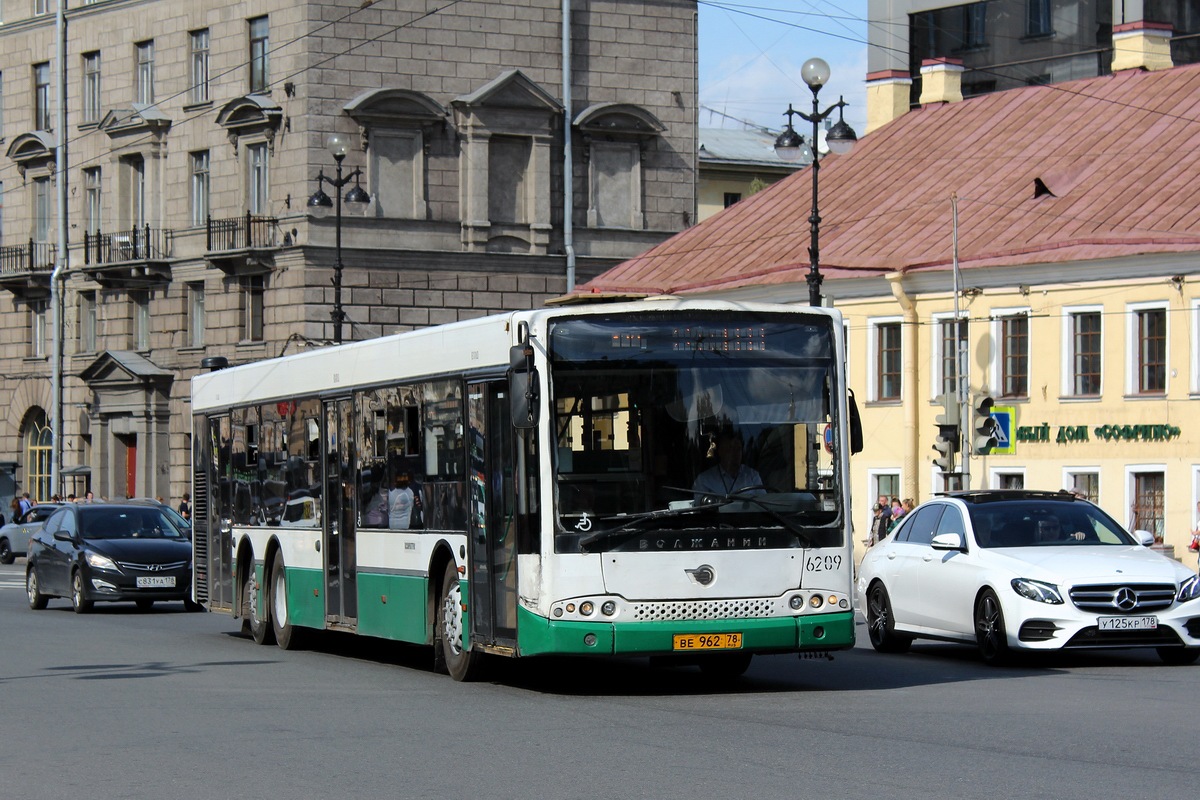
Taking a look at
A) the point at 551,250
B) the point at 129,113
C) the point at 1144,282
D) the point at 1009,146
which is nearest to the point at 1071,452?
the point at 1144,282

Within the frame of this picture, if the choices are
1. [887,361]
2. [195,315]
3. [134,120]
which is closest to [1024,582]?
[887,361]

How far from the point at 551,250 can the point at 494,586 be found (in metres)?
42.6

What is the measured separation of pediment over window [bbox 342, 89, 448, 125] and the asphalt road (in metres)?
36.6

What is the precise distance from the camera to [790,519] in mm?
15570

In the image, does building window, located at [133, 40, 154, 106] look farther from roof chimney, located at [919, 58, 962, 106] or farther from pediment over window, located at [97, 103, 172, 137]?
roof chimney, located at [919, 58, 962, 106]

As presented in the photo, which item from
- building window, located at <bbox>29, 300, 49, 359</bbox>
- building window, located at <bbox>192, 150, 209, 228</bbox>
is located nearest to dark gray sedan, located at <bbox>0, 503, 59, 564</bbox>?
building window, located at <bbox>192, 150, 209, 228</bbox>

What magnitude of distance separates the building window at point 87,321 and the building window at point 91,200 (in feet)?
6.68

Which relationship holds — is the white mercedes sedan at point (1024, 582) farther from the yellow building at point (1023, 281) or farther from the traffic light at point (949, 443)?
the yellow building at point (1023, 281)

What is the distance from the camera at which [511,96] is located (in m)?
57.4

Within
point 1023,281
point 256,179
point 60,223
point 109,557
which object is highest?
point 256,179

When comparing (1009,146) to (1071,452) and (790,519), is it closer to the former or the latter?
(1071,452)

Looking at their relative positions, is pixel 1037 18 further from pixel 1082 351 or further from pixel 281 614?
pixel 281 614

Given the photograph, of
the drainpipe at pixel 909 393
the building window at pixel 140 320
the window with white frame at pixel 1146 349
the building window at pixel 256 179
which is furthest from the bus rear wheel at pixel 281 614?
the building window at pixel 140 320

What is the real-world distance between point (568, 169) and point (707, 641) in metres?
44.0
